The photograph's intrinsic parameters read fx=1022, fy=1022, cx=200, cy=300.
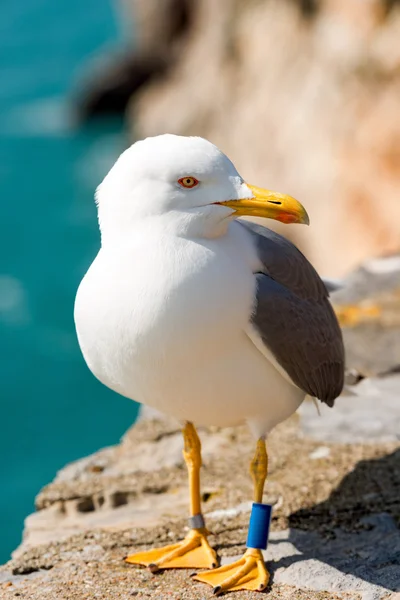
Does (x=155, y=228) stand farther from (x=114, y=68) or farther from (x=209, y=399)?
(x=114, y=68)

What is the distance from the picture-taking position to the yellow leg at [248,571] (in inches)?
152

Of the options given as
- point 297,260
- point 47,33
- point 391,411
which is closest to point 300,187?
point 391,411

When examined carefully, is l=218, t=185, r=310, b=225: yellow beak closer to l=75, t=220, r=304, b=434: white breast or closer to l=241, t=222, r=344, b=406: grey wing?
l=75, t=220, r=304, b=434: white breast

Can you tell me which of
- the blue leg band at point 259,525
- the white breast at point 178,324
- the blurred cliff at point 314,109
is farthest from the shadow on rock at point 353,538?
the blurred cliff at point 314,109

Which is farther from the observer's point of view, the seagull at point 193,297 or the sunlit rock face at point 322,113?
the sunlit rock face at point 322,113

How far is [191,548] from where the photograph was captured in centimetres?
420

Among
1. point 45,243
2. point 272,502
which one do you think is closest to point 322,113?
point 272,502

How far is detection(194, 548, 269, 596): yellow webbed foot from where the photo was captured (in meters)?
3.87

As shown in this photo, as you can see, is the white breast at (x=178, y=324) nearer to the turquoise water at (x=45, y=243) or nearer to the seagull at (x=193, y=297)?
the seagull at (x=193, y=297)

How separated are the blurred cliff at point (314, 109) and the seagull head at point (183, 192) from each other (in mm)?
4820

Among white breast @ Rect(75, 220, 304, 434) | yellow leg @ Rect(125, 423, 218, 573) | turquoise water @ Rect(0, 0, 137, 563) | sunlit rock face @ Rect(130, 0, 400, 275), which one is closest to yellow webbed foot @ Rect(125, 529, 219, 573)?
yellow leg @ Rect(125, 423, 218, 573)

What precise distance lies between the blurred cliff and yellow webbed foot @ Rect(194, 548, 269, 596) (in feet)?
15.3

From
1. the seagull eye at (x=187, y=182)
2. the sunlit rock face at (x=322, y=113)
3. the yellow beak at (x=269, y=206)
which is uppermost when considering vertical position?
the sunlit rock face at (x=322, y=113)

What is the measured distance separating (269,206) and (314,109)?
913 cm
